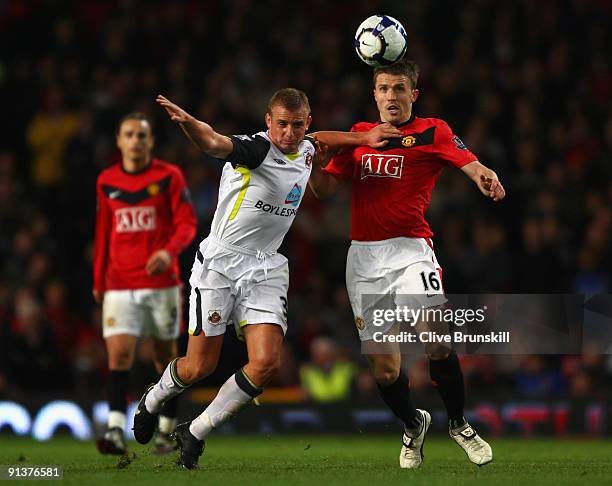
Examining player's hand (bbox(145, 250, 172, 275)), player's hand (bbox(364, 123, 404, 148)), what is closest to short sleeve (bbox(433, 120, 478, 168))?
player's hand (bbox(364, 123, 404, 148))

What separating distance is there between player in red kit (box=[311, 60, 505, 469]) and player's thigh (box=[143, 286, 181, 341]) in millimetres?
1902

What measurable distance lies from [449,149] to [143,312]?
2.80 metres

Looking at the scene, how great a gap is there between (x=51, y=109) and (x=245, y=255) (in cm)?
818

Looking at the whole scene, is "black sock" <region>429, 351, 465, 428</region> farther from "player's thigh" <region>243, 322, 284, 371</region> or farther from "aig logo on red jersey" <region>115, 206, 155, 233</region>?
"aig logo on red jersey" <region>115, 206, 155, 233</region>

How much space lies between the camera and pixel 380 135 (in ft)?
25.7

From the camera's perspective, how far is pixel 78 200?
14.7 metres

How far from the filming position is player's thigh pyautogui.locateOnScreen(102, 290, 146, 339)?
910 cm

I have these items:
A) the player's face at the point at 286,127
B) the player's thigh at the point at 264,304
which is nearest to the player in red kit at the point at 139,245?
the player's thigh at the point at 264,304

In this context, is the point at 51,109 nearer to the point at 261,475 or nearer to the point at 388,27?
the point at 388,27

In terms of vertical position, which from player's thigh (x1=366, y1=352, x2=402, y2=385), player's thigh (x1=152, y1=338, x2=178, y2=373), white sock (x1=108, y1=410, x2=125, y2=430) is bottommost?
white sock (x1=108, y1=410, x2=125, y2=430)

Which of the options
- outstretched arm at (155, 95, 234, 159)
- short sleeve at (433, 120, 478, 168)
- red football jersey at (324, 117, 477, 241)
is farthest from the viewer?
red football jersey at (324, 117, 477, 241)

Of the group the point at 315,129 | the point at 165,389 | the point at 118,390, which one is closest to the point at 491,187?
the point at 165,389

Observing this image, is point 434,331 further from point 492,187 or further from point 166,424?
point 166,424

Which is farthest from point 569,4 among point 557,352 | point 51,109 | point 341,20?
point 557,352
